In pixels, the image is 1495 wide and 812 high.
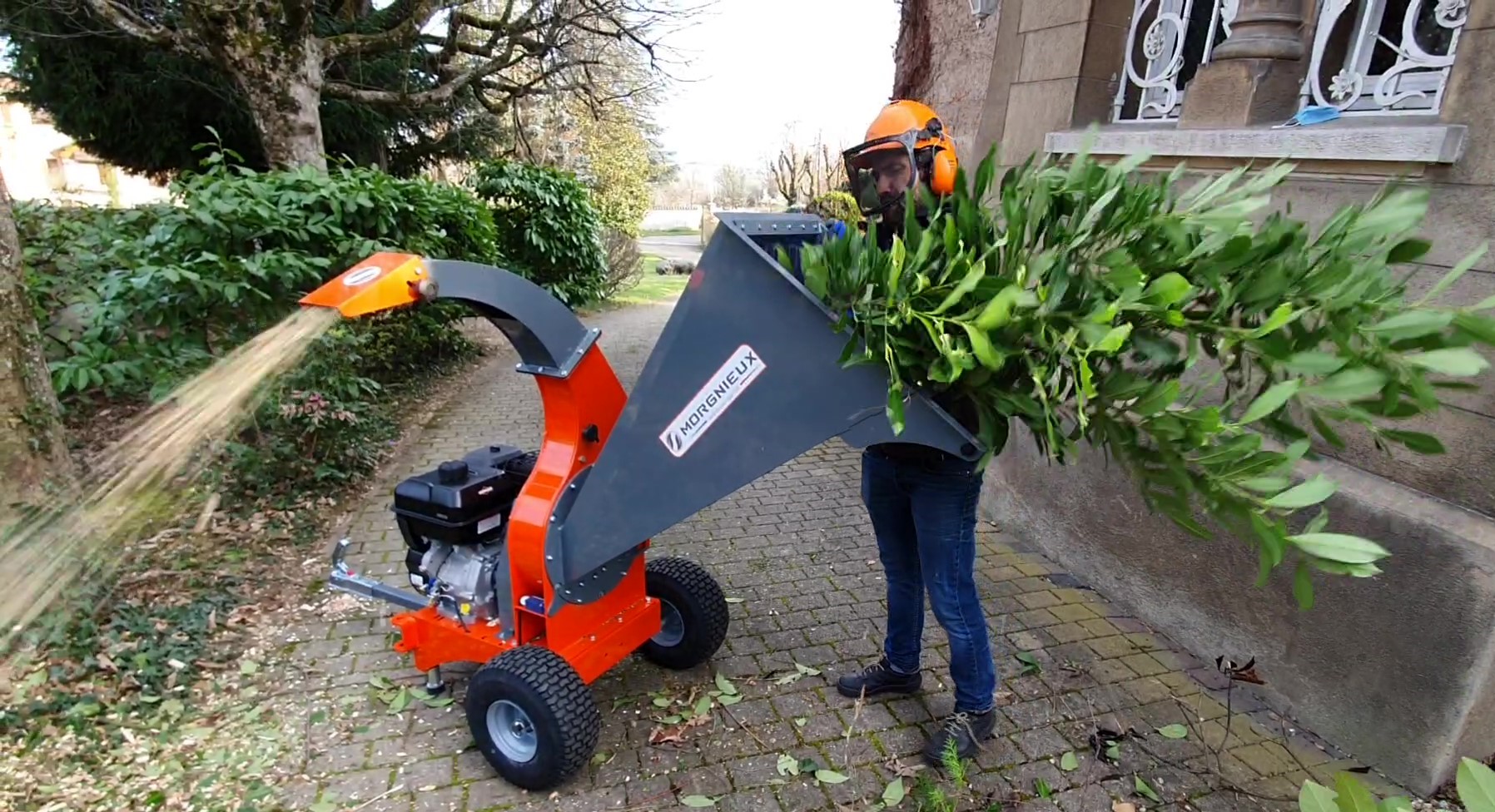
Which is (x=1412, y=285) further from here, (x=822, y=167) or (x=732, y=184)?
(x=732, y=184)

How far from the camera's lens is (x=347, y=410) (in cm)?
500

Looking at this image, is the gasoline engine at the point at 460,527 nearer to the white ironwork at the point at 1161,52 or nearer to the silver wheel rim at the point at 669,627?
the silver wheel rim at the point at 669,627

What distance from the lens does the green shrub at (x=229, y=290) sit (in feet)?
13.4

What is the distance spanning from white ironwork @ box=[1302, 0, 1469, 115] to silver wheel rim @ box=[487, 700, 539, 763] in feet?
13.0

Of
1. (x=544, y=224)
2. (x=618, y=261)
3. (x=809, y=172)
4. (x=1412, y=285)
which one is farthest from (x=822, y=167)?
(x=1412, y=285)

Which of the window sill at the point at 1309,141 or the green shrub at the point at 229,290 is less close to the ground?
the window sill at the point at 1309,141

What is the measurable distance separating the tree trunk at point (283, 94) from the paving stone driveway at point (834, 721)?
5361 millimetres

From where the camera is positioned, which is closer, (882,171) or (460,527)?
(882,171)

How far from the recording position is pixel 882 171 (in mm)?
2553

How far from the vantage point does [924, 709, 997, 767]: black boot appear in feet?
9.32

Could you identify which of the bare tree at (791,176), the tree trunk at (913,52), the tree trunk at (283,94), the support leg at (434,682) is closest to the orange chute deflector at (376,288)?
the support leg at (434,682)

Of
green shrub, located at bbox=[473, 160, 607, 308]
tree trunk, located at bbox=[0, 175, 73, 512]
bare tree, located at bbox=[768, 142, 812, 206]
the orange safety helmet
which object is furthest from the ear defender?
bare tree, located at bbox=[768, 142, 812, 206]

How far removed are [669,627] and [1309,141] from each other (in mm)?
3241

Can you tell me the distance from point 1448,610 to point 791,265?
2543 mm
